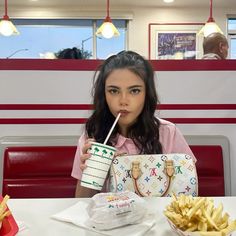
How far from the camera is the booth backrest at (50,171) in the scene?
6.16 feet

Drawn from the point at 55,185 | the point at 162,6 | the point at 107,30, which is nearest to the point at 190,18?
the point at 162,6

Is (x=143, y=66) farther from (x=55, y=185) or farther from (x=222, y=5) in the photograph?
(x=222, y=5)

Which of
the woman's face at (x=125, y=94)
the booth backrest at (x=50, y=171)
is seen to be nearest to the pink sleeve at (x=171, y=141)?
the woman's face at (x=125, y=94)

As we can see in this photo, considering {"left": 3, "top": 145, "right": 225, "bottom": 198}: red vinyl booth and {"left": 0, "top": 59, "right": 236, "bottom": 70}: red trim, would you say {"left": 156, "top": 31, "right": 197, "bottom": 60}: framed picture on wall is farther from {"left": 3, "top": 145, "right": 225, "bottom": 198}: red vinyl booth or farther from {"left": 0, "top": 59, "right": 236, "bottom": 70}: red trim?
{"left": 3, "top": 145, "right": 225, "bottom": 198}: red vinyl booth

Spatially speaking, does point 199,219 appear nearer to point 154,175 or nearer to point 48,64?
point 154,175

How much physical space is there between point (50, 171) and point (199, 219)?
1.23 meters

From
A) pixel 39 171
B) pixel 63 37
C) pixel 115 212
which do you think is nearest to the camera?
pixel 115 212

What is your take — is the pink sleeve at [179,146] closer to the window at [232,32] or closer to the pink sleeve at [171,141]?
the pink sleeve at [171,141]

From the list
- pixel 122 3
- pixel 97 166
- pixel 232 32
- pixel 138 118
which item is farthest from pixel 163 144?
pixel 232 32

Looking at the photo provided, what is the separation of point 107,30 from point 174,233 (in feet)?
15.9

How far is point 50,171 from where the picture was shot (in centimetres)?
192

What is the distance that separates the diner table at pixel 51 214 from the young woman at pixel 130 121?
0.28 m

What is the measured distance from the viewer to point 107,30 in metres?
5.50

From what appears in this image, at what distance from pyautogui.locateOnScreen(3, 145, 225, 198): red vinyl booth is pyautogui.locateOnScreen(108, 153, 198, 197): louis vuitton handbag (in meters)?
0.60
